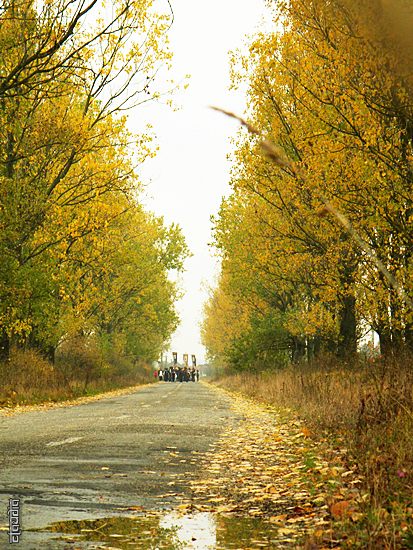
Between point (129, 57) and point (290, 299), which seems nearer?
point (129, 57)

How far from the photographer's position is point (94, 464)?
29.2 feet

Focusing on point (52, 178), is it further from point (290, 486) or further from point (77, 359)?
point (290, 486)

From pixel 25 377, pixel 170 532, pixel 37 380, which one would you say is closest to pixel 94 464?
pixel 170 532

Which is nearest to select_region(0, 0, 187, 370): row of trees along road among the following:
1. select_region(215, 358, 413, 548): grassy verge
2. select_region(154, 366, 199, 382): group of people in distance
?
select_region(215, 358, 413, 548): grassy verge

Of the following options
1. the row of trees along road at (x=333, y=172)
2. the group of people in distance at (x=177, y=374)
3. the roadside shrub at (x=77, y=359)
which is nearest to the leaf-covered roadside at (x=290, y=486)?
the row of trees along road at (x=333, y=172)

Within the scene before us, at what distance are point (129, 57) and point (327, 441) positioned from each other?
15869 millimetres

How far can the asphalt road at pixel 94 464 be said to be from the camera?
624cm

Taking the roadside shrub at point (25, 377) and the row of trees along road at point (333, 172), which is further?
the roadside shrub at point (25, 377)

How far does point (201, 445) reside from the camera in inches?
451

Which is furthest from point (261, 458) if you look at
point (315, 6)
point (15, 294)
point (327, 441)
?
point (15, 294)

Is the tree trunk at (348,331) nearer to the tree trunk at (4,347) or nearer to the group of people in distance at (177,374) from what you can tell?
the tree trunk at (4,347)

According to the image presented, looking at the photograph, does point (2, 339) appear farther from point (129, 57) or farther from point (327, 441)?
point (327, 441)

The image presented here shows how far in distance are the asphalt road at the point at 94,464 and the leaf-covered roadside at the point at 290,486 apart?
0.37 metres

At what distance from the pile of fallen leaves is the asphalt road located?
33 centimetres
